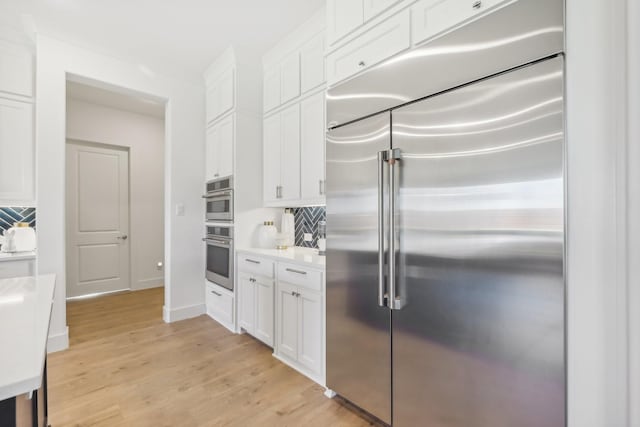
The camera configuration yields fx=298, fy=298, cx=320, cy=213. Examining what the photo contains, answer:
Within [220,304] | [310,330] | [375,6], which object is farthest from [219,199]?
[375,6]

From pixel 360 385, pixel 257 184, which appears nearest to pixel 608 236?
pixel 360 385

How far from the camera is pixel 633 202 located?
97 centimetres

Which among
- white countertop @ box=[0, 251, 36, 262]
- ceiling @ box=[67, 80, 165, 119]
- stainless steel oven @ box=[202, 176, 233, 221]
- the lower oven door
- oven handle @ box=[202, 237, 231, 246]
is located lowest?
the lower oven door

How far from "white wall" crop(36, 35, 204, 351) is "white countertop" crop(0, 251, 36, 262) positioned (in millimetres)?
123

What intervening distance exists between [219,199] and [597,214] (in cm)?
306

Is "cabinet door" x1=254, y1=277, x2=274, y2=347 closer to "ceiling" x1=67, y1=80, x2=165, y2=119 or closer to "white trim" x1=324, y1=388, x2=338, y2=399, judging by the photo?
"white trim" x1=324, y1=388, x2=338, y2=399

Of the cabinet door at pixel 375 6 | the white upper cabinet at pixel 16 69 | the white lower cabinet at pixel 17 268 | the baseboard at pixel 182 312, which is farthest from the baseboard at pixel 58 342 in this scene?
the cabinet door at pixel 375 6

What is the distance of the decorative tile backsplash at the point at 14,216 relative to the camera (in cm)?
311

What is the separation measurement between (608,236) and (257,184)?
276cm

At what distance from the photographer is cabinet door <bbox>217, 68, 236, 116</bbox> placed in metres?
3.12

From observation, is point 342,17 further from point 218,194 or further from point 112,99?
point 112,99

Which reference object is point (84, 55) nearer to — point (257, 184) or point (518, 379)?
Result: point (257, 184)

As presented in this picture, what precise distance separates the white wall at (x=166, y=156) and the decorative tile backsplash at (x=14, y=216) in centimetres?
89

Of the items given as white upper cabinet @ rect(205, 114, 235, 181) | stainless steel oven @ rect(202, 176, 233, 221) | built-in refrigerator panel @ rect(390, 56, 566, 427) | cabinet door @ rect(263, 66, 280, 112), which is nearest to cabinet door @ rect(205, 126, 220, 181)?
white upper cabinet @ rect(205, 114, 235, 181)
